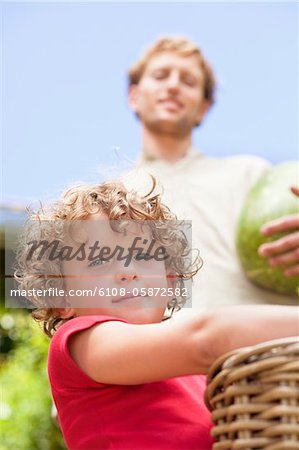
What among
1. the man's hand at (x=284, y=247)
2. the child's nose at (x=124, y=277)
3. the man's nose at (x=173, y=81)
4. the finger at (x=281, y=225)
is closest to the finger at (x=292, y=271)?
the man's hand at (x=284, y=247)

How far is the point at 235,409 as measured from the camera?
99 centimetres

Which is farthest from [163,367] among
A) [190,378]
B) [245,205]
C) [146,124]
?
[146,124]

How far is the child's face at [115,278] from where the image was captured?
1304mm

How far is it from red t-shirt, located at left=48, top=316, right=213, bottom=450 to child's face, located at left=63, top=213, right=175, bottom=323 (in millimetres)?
105

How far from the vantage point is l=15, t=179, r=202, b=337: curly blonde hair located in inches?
54.7

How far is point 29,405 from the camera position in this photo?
3.55 meters

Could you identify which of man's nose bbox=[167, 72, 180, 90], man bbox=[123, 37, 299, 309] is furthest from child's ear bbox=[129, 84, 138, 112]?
man's nose bbox=[167, 72, 180, 90]

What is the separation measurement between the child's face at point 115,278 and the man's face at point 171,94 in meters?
1.80

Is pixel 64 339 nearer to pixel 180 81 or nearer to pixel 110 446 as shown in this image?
pixel 110 446

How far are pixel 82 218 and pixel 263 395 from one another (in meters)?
0.52

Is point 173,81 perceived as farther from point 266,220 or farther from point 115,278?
point 115,278

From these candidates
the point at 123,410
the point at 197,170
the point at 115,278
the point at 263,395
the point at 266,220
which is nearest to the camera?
the point at 263,395

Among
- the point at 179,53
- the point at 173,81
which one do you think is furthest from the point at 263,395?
the point at 179,53

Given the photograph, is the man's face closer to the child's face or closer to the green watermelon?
the green watermelon
